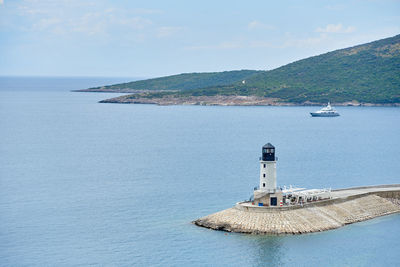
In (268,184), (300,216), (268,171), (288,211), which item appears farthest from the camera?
(268,171)

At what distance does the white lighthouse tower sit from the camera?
59.2 metres

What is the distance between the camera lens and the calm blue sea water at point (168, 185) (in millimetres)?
52719

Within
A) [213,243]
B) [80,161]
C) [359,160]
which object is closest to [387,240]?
[213,243]

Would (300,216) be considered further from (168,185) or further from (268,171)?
(168,185)

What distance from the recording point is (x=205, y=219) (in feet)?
192

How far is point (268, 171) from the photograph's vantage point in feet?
195

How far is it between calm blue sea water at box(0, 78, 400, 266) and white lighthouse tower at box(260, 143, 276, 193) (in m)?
5.70

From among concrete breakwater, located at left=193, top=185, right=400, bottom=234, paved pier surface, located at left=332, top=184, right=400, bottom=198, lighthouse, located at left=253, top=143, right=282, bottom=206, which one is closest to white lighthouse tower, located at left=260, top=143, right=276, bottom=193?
lighthouse, located at left=253, top=143, right=282, bottom=206

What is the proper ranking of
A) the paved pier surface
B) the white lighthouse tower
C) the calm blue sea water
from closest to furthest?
the calm blue sea water < the white lighthouse tower < the paved pier surface

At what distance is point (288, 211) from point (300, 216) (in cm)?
105

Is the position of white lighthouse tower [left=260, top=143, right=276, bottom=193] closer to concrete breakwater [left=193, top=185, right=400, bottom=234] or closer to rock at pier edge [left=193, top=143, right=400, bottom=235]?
rock at pier edge [left=193, top=143, right=400, bottom=235]

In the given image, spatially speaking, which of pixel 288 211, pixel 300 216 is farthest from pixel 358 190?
A: pixel 288 211

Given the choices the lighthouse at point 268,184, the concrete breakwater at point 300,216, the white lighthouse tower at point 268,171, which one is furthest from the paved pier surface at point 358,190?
the white lighthouse tower at point 268,171

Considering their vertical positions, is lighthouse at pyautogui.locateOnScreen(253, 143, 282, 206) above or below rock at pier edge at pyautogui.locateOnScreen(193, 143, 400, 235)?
above
